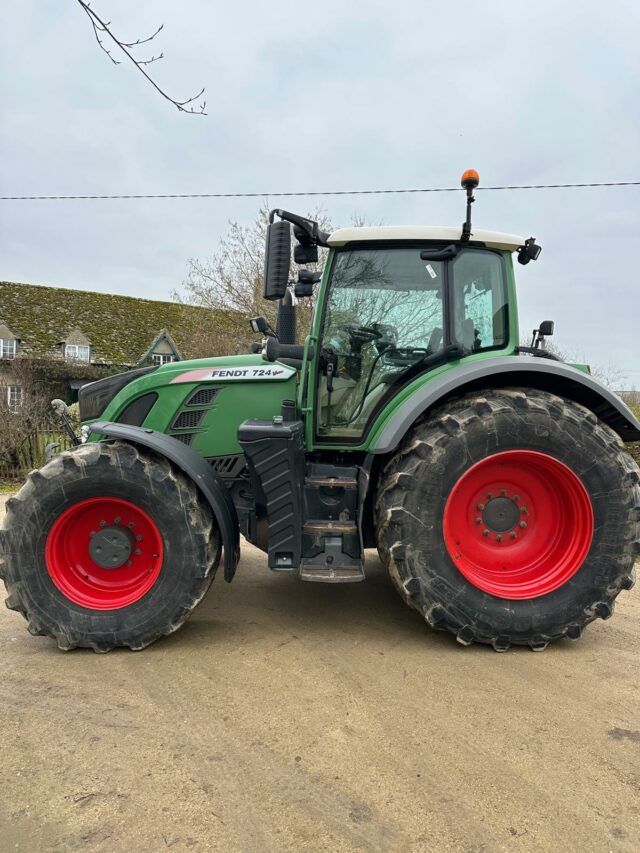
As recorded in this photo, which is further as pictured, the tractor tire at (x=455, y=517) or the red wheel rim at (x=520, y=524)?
the red wheel rim at (x=520, y=524)

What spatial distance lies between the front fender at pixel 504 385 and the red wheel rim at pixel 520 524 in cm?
45

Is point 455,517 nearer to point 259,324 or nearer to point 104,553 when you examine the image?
point 259,324

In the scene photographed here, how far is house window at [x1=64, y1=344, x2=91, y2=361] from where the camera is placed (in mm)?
21453

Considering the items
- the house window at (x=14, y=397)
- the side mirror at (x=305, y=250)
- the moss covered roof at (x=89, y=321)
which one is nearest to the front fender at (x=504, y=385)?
the side mirror at (x=305, y=250)

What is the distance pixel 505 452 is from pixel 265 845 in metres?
2.05

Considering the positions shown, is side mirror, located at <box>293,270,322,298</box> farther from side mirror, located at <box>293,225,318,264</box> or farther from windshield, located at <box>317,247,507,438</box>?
windshield, located at <box>317,247,507,438</box>

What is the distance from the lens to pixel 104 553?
299cm

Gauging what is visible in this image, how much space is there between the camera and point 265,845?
1.62 m

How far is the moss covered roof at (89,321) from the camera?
22109mm

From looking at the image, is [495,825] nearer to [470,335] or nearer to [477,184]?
[470,335]

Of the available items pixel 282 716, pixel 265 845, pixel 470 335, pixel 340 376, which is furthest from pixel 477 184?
pixel 265 845

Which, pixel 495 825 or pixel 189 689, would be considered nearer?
pixel 495 825

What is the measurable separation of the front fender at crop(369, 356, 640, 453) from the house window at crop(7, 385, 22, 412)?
8.83 meters

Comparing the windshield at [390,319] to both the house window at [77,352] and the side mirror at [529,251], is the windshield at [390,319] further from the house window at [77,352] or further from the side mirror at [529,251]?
the house window at [77,352]
